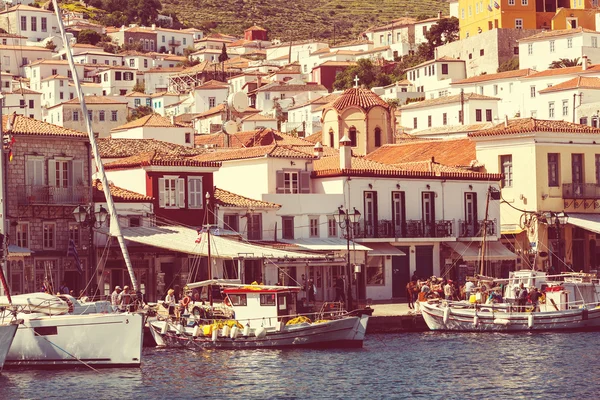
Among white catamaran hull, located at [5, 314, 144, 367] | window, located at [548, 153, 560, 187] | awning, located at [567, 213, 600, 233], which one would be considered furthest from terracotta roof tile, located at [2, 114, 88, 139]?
window, located at [548, 153, 560, 187]

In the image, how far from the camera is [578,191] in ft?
251

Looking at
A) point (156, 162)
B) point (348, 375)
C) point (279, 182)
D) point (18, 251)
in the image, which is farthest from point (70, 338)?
point (279, 182)

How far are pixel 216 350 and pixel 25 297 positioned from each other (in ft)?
25.0

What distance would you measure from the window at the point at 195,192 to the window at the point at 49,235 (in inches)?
270

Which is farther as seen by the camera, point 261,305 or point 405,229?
point 405,229

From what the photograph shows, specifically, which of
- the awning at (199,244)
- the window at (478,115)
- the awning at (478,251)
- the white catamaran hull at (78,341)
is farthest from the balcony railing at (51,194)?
the window at (478,115)

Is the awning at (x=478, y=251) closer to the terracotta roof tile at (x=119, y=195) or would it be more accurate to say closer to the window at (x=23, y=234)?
the terracotta roof tile at (x=119, y=195)

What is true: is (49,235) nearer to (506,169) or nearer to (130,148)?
(130,148)

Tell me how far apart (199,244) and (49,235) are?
6.05 metres

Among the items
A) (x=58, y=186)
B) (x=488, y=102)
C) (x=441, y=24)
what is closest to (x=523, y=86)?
(x=488, y=102)

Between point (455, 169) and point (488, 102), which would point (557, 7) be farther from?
point (455, 169)

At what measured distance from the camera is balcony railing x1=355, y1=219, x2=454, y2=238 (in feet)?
227

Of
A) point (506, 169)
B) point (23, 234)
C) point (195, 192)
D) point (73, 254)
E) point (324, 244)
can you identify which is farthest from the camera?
point (506, 169)

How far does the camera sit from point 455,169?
7444 cm
